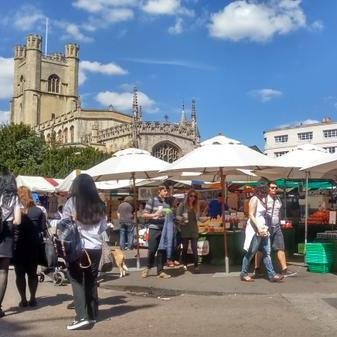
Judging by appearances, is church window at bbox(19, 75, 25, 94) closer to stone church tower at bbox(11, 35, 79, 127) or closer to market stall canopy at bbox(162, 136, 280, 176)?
stone church tower at bbox(11, 35, 79, 127)

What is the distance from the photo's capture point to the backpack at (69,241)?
6.66m

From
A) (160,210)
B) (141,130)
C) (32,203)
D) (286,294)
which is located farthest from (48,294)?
(141,130)

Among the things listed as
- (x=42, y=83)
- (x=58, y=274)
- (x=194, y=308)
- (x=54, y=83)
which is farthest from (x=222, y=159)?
(x=54, y=83)

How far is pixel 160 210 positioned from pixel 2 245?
389 centimetres

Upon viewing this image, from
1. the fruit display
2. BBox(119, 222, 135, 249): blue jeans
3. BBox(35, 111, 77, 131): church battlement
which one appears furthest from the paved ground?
BBox(35, 111, 77, 131): church battlement

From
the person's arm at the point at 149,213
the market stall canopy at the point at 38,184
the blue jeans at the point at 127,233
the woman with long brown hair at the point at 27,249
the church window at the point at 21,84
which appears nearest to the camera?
the woman with long brown hair at the point at 27,249

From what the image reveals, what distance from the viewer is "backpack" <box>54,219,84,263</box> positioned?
666 centimetres

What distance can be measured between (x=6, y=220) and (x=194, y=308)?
113 inches

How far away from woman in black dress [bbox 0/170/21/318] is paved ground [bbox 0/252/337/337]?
606 mm

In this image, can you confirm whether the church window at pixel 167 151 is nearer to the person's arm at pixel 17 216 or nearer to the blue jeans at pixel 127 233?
the blue jeans at pixel 127 233

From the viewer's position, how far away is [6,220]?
754cm

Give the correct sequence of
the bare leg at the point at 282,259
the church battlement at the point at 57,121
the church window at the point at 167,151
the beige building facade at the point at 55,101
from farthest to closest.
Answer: the church battlement at the point at 57,121 → the beige building facade at the point at 55,101 → the church window at the point at 167,151 → the bare leg at the point at 282,259

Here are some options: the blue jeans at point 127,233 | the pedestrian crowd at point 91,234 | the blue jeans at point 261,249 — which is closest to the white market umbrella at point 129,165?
the pedestrian crowd at point 91,234

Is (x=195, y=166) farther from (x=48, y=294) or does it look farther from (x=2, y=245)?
(x=2, y=245)
